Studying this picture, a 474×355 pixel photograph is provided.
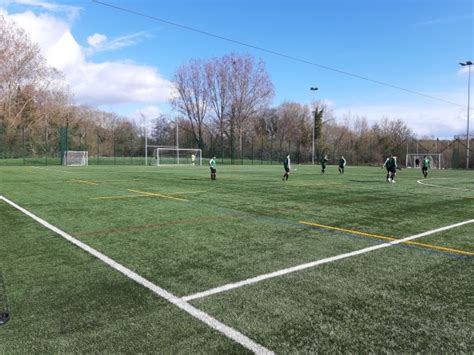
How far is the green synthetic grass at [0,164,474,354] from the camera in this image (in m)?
3.49

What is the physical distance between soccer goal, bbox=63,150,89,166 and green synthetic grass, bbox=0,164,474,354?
133 feet

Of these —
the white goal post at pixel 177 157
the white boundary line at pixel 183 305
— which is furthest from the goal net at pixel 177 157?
the white boundary line at pixel 183 305

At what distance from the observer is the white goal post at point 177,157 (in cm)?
5787

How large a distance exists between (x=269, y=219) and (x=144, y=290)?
5.27 m

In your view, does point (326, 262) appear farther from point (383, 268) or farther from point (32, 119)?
point (32, 119)

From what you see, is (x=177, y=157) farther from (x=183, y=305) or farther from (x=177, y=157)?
(x=183, y=305)

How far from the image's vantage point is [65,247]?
673 centimetres

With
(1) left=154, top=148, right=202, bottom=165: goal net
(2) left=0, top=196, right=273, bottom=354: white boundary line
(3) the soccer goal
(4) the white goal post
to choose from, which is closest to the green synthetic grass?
(2) left=0, top=196, right=273, bottom=354: white boundary line

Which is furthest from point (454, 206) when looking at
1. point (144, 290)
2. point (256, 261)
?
point (144, 290)

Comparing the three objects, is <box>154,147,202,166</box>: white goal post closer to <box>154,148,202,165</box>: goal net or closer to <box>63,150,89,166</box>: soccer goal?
<box>154,148,202,165</box>: goal net

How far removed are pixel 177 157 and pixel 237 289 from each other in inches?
2157

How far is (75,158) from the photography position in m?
49.0

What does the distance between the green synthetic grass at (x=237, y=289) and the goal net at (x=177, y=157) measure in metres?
48.5

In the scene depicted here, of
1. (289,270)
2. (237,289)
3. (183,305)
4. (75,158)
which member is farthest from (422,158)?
(183,305)
